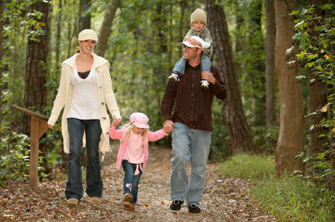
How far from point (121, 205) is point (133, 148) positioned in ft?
3.14

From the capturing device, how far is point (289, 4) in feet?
21.2

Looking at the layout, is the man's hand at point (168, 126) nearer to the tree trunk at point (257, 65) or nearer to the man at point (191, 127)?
the man at point (191, 127)

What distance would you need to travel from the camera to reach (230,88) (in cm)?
1049

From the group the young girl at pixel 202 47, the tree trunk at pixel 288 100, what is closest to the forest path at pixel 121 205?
the tree trunk at pixel 288 100

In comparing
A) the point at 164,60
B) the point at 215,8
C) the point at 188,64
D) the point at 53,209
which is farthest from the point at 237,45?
the point at 53,209

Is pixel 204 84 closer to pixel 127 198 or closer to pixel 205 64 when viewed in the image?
pixel 205 64

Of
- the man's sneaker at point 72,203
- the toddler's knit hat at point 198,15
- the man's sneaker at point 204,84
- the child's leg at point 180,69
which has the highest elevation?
the toddler's knit hat at point 198,15

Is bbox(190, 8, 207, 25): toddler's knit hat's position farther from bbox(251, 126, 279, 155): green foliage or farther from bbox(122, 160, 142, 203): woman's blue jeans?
bbox(251, 126, 279, 155): green foliage

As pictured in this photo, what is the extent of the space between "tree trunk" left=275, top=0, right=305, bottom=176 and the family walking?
1878 millimetres

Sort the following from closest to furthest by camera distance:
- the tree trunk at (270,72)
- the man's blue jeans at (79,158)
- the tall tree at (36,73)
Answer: the man's blue jeans at (79,158) < the tall tree at (36,73) < the tree trunk at (270,72)

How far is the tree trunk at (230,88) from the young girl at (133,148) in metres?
5.59

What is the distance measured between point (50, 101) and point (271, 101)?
719 centimetres

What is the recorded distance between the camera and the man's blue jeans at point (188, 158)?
502cm

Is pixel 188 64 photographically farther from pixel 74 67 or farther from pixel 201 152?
pixel 74 67
